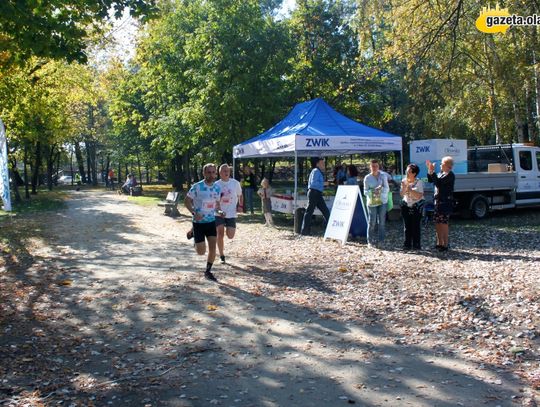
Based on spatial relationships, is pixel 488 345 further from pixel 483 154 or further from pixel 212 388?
pixel 483 154

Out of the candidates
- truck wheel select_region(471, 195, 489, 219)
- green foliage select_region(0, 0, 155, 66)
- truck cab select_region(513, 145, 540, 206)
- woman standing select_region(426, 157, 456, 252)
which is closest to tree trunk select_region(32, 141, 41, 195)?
green foliage select_region(0, 0, 155, 66)

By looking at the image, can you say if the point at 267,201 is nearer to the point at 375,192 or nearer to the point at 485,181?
the point at 375,192

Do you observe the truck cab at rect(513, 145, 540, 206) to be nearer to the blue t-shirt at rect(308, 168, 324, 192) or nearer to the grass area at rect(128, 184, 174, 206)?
the blue t-shirt at rect(308, 168, 324, 192)

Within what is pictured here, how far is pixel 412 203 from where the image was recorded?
1029cm

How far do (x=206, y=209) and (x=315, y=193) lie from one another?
15.8ft

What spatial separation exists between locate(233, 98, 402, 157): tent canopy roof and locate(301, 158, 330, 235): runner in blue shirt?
93 centimetres

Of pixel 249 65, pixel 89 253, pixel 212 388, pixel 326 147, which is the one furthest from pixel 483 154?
pixel 212 388

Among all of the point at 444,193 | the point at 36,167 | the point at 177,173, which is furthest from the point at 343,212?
the point at 177,173

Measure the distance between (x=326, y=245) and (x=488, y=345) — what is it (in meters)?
6.23

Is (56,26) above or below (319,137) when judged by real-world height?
above

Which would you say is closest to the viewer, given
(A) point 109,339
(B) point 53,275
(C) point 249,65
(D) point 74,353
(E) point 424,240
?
(D) point 74,353

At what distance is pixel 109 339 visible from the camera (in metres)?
5.76

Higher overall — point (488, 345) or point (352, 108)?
point (352, 108)

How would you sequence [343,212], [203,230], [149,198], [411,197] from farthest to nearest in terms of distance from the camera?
[149,198]
[343,212]
[411,197]
[203,230]
